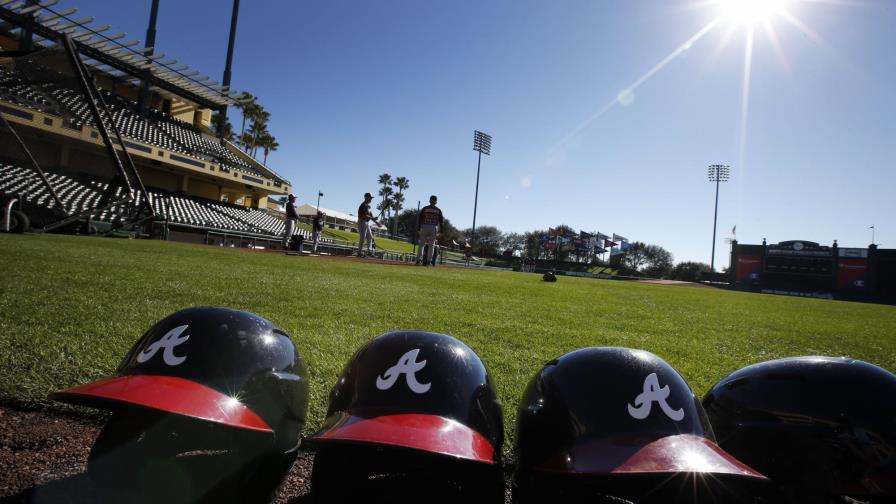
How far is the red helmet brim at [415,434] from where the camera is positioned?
3.78ft

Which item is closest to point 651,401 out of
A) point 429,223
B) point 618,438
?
point 618,438

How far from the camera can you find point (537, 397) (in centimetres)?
161

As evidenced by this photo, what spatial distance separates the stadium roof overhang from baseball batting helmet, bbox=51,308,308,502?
30339mm

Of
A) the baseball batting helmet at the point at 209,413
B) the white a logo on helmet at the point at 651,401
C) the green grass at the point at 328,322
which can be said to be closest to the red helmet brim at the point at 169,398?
the baseball batting helmet at the point at 209,413

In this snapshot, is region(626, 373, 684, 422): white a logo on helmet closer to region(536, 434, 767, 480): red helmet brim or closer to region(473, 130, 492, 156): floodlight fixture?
region(536, 434, 767, 480): red helmet brim

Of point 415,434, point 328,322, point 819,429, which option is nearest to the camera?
point 415,434

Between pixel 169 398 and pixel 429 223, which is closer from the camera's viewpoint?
pixel 169 398

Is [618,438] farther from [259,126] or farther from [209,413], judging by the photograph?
[259,126]

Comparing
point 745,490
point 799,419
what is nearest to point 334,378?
point 745,490

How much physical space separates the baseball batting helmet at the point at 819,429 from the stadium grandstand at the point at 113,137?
1583 cm

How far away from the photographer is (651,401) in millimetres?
1420

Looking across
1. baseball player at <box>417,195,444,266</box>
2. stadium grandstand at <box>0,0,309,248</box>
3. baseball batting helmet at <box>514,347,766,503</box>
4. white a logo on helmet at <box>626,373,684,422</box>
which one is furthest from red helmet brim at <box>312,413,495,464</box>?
stadium grandstand at <box>0,0,309,248</box>

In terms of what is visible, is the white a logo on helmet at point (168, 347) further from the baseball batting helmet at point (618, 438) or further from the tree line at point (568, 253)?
the tree line at point (568, 253)

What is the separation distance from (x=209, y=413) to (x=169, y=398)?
0.12 m
